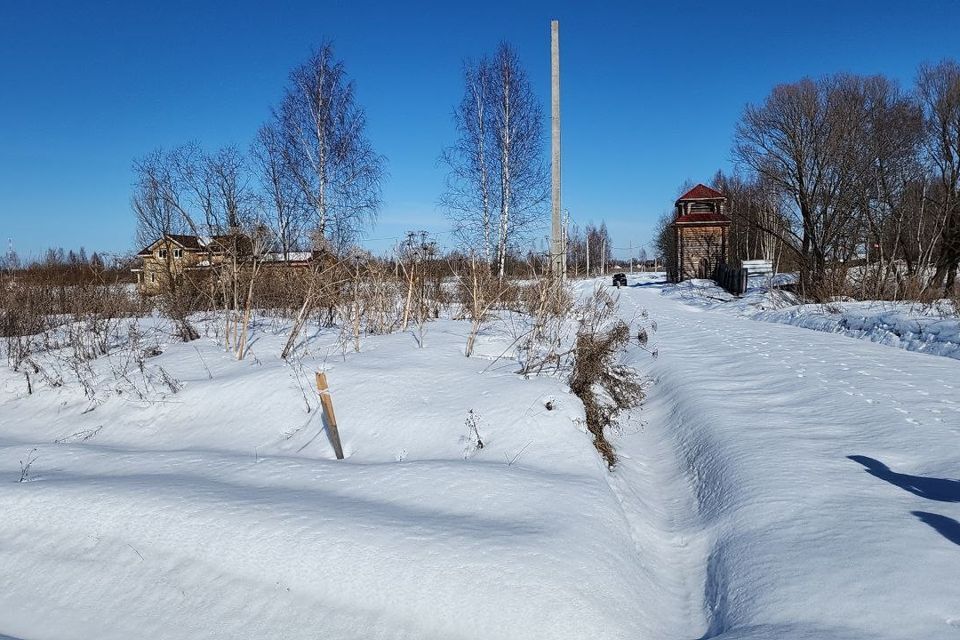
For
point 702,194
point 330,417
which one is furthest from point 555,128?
point 702,194

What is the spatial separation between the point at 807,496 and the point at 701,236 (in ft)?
116

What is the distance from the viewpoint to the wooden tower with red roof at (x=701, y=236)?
117 ft

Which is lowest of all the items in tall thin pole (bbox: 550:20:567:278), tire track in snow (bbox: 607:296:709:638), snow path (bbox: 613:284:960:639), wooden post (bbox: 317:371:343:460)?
tire track in snow (bbox: 607:296:709:638)

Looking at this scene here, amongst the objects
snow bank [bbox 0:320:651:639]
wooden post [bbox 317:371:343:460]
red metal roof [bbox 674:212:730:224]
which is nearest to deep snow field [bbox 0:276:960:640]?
snow bank [bbox 0:320:651:639]

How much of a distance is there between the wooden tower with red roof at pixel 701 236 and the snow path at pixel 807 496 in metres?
30.2

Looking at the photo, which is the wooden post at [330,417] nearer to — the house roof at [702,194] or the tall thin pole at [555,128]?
the tall thin pole at [555,128]

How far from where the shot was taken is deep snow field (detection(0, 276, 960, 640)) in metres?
2.53

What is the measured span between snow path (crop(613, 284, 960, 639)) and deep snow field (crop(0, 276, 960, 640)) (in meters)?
0.02

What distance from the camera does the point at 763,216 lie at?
1019 inches

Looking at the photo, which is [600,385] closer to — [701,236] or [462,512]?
[462,512]

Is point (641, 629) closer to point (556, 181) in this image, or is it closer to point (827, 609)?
point (827, 609)

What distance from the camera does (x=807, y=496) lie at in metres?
3.55

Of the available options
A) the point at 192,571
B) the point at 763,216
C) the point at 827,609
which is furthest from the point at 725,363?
the point at 763,216

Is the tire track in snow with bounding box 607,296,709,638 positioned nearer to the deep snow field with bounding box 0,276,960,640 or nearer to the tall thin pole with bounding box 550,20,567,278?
the deep snow field with bounding box 0,276,960,640
